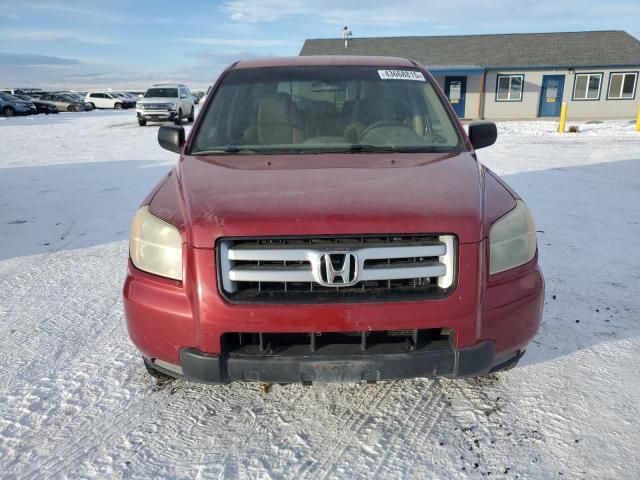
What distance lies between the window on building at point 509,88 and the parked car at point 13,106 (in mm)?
28478

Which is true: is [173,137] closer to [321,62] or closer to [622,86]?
[321,62]

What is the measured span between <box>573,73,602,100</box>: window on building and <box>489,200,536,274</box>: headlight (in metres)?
28.1

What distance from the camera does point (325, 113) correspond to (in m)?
3.24

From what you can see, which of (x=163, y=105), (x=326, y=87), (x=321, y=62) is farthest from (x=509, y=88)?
(x=326, y=87)

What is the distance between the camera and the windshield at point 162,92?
22203 millimetres

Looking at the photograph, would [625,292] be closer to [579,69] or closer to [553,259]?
[553,259]

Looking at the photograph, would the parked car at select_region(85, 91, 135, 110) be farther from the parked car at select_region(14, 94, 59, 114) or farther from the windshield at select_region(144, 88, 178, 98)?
the windshield at select_region(144, 88, 178, 98)

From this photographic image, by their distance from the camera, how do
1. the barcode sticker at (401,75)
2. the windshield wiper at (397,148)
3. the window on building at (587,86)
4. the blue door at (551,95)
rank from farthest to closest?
the blue door at (551,95) < the window on building at (587,86) < the barcode sticker at (401,75) < the windshield wiper at (397,148)

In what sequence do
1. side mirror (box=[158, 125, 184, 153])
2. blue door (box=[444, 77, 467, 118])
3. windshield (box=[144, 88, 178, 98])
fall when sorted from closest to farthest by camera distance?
side mirror (box=[158, 125, 184, 153]), windshield (box=[144, 88, 178, 98]), blue door (box=[444, 77, 467, 118])

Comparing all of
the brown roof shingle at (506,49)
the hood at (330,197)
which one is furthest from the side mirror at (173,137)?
the brown roof shingle at (506,49)

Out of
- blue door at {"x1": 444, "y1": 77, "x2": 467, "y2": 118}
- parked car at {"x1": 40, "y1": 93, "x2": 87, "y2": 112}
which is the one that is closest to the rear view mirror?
blue door at {"x1": 444, "y1": 77, "x2": 467, "y2": 118}

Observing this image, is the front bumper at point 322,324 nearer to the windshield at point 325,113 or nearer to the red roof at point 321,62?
the windshield at point 325,113

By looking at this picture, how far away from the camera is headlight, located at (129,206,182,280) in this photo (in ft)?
6.96

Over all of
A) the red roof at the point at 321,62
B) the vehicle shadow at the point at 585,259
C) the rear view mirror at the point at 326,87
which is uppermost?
the red roof at the point at 321,62
